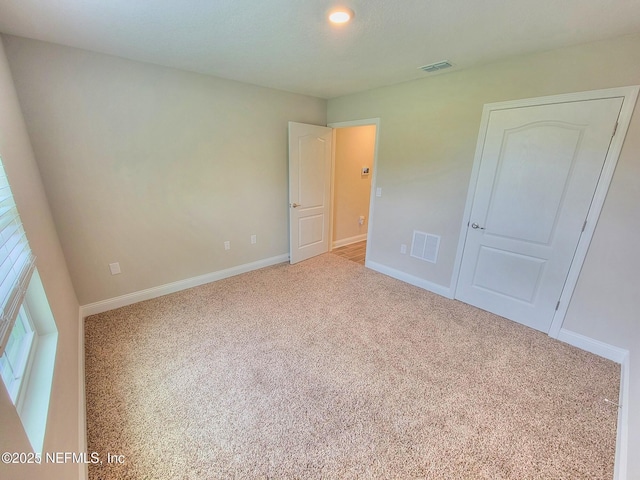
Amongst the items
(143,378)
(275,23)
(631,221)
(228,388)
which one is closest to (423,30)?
(275,23)

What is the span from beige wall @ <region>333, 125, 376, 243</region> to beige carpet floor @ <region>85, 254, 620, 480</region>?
2.10 m

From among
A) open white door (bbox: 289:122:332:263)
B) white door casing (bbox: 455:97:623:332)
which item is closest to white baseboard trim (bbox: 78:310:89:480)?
open white door (bbox: 289:122:332:263)

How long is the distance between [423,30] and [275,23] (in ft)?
3.21

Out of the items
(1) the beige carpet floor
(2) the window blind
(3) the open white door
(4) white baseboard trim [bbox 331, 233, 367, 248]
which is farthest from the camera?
(4) white baseboard trim [bbox 331, 233, 367, 248]

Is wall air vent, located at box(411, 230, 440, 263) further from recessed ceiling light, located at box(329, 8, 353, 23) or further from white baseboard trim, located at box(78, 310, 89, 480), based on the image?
white baseboard trim, located at box(78, 310, 89, 480)

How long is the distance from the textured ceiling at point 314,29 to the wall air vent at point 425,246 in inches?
67.0

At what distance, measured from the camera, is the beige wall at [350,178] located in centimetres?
428

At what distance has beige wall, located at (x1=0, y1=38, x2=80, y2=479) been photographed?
0.73m

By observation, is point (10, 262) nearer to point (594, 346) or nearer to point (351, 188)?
point (594, 346)

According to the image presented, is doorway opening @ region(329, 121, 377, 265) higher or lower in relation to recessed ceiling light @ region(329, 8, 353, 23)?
lower

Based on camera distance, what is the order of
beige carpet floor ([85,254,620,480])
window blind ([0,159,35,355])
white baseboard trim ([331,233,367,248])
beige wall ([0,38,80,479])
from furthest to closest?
white baseboard trim ([331,233,367,248]), beige carpet floor ([85,254,620,480]), window blind ([0,159,35,355]), beige wall ([0,38,80,479])

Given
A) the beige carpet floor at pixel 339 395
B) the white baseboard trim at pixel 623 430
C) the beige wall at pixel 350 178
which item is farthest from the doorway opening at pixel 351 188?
the white baseboard trim at pixel 623 430

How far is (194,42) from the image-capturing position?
2.00m

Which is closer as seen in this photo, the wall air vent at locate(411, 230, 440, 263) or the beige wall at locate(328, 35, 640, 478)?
the beige wall at locate(328, 35, 640, 478)
